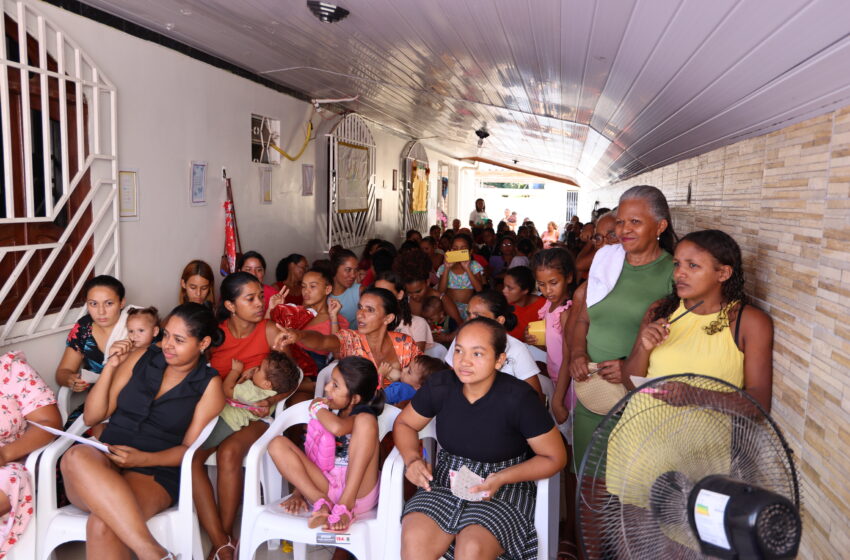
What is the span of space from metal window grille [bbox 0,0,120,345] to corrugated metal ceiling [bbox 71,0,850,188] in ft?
1.47

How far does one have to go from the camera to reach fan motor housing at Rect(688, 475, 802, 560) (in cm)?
126

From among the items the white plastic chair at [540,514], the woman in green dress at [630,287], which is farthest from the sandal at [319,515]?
the woman in green dress at [630,287]

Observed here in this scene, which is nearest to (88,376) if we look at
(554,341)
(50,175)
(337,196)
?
(50,175)

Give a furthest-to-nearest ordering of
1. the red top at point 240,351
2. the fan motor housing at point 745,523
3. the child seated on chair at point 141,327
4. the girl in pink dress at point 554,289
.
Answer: the girl in pink dress at point 554,289, the red top at point 240,351, the child seated on chair at point 141,327, the fan motor housing at point 745,523

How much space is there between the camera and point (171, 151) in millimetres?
4461

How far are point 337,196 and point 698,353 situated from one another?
5.88 meters

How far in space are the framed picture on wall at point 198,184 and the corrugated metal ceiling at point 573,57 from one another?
79 cm

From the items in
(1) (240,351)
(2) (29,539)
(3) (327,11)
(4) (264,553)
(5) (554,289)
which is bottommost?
(4) (264,553)

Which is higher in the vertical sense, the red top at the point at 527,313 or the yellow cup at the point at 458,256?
the yellow cup at the point at 458,256

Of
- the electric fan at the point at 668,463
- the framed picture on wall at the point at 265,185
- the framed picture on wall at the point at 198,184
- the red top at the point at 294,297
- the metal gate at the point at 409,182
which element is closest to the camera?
the electric fan at the point at 668,463

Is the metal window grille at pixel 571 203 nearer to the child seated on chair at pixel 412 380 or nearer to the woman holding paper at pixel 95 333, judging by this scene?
the child seated on chair at pixel 412 380

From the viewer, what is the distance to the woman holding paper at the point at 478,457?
2.45 meters

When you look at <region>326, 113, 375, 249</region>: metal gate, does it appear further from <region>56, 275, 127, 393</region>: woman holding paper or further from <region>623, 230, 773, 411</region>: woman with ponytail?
<region>623, 230, 773, 411</region>: woman with ponytail

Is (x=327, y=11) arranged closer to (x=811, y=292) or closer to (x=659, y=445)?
(x=811, y=292)
